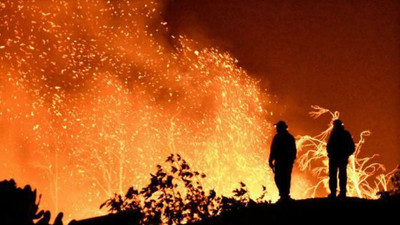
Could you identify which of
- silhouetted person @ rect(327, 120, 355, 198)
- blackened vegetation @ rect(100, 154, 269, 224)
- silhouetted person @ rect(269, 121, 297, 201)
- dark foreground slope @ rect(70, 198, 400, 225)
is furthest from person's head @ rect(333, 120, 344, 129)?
blackened vegetation @ rect(100, 154, 269, 224)

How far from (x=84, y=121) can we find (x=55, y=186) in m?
3.23

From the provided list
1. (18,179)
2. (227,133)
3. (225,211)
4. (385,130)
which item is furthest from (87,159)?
(385,130)

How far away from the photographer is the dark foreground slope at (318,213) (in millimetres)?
9914

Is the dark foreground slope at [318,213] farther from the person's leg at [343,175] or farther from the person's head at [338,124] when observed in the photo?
the person's head at [338,124]

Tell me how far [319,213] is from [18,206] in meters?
5.21

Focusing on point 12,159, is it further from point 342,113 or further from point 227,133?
point 342,113

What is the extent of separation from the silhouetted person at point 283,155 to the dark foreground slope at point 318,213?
406mm

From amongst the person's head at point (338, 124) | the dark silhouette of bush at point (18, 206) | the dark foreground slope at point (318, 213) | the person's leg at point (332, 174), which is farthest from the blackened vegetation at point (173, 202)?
the dark silhouette of bush at point (18, 206)

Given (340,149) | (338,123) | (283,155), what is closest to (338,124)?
(338,123)

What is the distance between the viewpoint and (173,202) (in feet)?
37.4

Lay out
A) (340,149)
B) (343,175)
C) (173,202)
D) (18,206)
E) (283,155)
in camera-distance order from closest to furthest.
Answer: (18,206)
(173,202)
(283,155)
(340,149)
(343,175)

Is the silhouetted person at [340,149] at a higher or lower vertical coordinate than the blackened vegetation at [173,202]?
higher

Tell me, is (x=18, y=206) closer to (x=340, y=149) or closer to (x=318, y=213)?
(x=318, y=213)

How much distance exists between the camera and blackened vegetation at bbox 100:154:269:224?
11.2 metres
